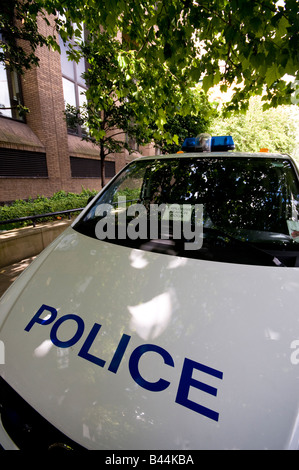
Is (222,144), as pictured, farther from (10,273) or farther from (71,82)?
(71,82)

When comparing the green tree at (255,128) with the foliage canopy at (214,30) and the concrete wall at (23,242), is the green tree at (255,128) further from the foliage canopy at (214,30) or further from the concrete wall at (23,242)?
the concrete wall at (23,242)

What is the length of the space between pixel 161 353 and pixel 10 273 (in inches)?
163

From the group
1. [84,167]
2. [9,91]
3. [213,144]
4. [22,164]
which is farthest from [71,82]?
[213,144]

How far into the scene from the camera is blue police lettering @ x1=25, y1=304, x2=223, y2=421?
944mm

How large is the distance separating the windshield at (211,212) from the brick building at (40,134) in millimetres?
8379

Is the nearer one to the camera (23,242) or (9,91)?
(23,242)

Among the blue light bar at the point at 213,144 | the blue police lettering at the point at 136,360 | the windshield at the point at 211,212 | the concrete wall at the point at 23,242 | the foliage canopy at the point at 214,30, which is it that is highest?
the foliage canopy at the point at 214,30

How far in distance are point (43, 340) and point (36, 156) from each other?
10672 mm

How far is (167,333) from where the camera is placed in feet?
3.73

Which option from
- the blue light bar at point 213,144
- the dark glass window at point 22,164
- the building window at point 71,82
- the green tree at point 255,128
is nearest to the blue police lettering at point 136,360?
the blue light bar at point 213,144

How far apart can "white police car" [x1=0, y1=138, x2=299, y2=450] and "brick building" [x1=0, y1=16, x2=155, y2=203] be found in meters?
8.93

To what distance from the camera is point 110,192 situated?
2400 mm

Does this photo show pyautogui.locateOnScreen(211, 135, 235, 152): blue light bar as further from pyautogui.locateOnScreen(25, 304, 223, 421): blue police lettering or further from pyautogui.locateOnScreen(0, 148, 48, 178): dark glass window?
pyautogui.locateOnScreen(0, 148, 48, 178): dark glass window

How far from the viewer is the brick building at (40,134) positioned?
30.4 ft
